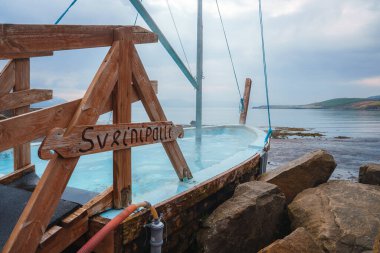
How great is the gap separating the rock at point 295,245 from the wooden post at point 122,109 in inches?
61.3

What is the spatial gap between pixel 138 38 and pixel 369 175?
16.2 ft

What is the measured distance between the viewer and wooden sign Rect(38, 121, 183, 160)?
219cm

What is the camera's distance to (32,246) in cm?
212

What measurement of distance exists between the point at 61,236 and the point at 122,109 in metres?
1.22

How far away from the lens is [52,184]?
7.22ft

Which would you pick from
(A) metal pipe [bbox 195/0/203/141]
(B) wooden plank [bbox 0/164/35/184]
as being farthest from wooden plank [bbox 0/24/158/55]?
(A) metal pipe [bbox 195/0/203/141]

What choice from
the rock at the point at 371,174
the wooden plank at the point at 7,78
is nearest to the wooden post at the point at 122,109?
the wooden plank at the point at 7,78

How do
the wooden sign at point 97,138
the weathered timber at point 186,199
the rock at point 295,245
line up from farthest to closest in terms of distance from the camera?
the rock at point 295,245 < the weathered timber at point 186,199 < the wooden sign at point 97,138

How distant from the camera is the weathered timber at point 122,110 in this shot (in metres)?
2.81

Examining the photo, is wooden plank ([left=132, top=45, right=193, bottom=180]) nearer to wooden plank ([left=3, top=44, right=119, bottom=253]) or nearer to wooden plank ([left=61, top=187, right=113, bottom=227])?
wooden plank ([left=3, top=44, right=119, bottom=253])

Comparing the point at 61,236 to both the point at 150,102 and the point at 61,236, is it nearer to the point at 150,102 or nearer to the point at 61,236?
the point at 61,236

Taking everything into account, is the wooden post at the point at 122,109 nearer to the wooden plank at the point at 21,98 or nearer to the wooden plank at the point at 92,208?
the wooden plank at the point at 92,208

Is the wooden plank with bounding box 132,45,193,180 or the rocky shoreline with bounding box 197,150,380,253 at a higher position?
the wooden plank with bounding box 132,45,193,180

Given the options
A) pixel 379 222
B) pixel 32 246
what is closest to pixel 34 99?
pixel 32 246
